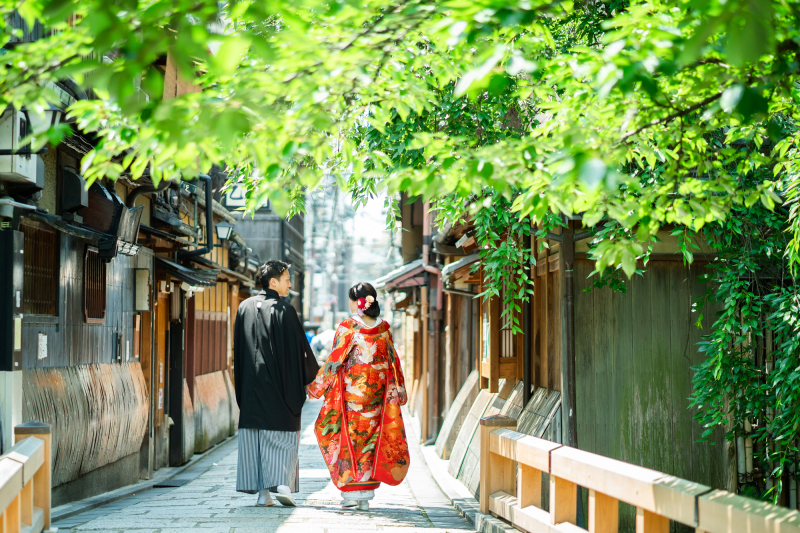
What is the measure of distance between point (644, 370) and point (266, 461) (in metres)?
3.82

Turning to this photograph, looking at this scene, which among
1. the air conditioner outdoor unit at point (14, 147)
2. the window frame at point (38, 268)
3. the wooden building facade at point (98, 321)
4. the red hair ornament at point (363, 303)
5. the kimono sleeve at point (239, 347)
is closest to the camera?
the air conditioner outdoor unit at point (14, 147)

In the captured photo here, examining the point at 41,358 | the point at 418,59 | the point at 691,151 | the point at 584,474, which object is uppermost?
the point at 418,59

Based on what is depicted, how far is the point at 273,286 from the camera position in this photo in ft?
26.9

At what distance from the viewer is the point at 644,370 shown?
797 centimetres

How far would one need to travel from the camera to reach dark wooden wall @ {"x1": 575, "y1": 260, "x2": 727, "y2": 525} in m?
7.87

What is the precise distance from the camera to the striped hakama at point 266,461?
769 centimetres

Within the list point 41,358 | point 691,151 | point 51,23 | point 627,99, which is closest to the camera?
point 51,23

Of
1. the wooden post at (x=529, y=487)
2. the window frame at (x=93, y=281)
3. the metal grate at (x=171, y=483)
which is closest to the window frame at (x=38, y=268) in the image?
the window frame at (x=93, y=281)

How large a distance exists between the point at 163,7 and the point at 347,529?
4.70 meters

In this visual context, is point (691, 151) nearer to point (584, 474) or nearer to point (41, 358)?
point (584, 474)

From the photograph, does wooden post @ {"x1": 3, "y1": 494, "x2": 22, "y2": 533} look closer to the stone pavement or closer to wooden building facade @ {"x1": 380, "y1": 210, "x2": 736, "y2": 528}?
the stone pavement

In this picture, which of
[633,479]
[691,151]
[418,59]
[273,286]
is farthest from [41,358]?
[691,151]

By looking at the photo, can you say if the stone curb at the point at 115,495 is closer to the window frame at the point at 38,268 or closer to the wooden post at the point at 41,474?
the wooden post at the point at 41,474

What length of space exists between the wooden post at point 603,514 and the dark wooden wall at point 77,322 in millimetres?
5253
